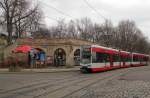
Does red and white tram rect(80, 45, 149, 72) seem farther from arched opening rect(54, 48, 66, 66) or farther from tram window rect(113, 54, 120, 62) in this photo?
arched opening rect(54, 48, 66, 66)

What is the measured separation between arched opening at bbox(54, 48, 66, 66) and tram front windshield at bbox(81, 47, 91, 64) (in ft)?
49.2

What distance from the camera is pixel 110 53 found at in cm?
3916

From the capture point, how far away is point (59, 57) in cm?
5150

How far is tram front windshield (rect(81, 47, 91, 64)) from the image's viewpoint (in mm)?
33625

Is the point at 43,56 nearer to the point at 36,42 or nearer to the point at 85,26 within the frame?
the point at 36,42

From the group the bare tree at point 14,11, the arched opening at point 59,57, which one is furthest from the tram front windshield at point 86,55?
A: the bare tree at point 14,11

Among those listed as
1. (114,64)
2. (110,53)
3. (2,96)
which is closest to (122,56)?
(114,64)

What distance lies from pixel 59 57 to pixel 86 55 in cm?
1798

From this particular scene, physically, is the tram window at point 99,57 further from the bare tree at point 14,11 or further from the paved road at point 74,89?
the bare tree at point 14,11

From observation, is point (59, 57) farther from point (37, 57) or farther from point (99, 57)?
point (99, 57)

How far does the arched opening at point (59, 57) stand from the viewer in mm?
49800

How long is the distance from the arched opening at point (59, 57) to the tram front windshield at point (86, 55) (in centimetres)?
1499

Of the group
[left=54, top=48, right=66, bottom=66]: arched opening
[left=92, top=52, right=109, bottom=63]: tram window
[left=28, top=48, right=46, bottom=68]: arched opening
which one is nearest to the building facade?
[left=54, top=48, right=66, bottom=66]: arched opening

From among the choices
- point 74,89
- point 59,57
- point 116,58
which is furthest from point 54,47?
point 74,89
